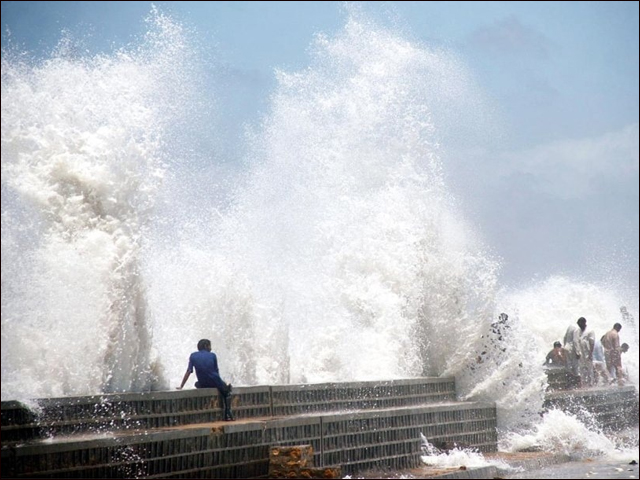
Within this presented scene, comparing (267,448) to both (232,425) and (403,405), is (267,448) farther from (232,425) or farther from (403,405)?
(403,405)

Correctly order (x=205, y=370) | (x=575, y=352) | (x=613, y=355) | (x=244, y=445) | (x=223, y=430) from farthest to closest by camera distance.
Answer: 1. (x=613, y=355)
2. (x=575, y=352)
3. (x=205, y=370)
4. (x=244, y=445)
5. (x=223, y=430)

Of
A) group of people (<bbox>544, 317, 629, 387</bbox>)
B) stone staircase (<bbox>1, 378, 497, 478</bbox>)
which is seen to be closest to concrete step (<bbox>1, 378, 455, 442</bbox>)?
stone staircase (<bbox>1, 378, 497, 478</bbox>)

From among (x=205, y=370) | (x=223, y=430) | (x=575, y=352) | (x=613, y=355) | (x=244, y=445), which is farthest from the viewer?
(x=613, y=355)

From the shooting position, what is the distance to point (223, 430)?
37.8ft

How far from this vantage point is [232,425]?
1163 centimetres

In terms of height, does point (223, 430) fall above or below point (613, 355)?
below

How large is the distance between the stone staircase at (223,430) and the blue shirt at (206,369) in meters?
0.36

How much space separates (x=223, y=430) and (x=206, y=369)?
1.28 metres

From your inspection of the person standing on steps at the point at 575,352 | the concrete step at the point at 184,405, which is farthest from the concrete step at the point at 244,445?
the person standing on steps at the point at 575,352

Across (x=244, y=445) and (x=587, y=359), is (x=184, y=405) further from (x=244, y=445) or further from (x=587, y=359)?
(x=587, y=359)

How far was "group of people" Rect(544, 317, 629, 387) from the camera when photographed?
21.2 meters

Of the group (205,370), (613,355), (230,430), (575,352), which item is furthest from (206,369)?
(613,355)

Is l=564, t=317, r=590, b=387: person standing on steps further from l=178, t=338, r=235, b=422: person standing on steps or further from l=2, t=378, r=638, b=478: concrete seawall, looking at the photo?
l=178, t=338, r=235, b=422: person standing on steps

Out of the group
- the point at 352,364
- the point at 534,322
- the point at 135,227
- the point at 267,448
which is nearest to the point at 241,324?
the point at 352,364
